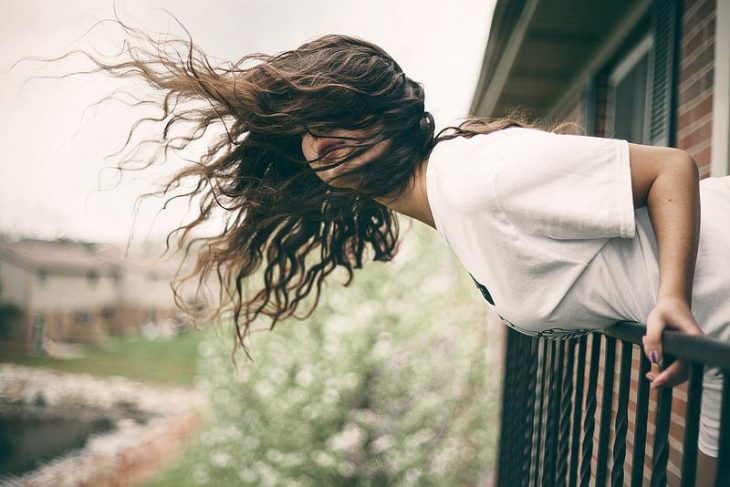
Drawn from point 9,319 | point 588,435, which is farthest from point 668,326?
point 9,319

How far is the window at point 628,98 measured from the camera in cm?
322

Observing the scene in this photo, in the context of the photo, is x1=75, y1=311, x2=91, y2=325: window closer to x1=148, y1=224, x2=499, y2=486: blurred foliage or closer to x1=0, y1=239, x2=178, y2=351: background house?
x1=0, y1=239, x2=178, y2=351: background house

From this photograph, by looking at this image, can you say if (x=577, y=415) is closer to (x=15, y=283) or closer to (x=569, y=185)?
(x=569, y=185)

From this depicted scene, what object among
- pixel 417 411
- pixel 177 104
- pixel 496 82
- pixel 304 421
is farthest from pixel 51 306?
pixel 177 104

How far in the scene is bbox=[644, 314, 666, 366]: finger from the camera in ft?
3.20

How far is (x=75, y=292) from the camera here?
10.1 meters

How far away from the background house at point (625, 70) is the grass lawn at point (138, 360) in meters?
7.53

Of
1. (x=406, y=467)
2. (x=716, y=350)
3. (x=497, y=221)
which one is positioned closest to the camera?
(x=716, y=350)

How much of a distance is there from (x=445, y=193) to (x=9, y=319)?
10039 millimetres

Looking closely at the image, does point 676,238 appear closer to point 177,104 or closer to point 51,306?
point 177,104

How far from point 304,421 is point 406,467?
912 millimetres

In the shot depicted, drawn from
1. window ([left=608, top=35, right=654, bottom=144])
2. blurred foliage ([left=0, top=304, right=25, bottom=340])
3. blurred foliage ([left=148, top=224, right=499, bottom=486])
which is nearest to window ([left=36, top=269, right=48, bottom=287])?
blurred foliage ([left=0, top=304, right=25, bottom=340])

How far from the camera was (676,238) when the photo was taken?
1052mm

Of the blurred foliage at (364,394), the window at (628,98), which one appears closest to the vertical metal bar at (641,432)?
the window at (628,98)
